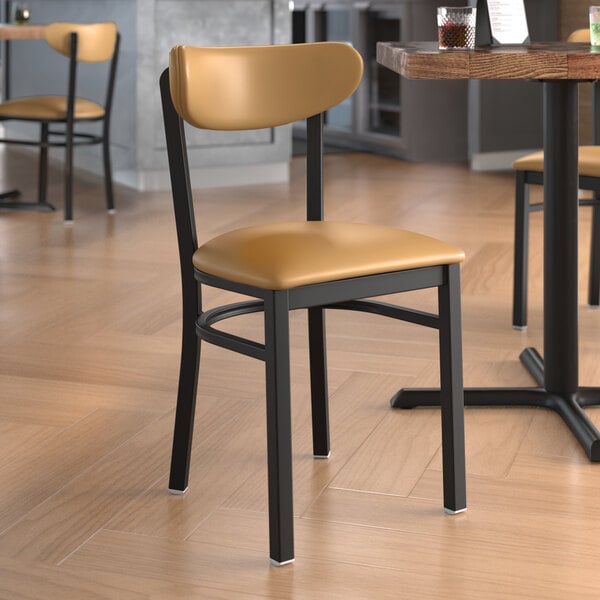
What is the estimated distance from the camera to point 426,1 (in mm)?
6617

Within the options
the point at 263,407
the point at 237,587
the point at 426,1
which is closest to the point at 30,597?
the point at 237,587

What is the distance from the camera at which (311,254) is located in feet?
6.00

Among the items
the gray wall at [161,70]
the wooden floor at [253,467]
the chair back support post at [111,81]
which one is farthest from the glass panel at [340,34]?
the wooden floor at [253,467]

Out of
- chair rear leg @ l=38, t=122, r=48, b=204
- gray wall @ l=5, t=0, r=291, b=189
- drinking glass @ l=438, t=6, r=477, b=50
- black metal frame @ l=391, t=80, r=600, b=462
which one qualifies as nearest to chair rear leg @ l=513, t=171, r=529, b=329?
black metal frame @ l=391, t=80, r=600, b=462

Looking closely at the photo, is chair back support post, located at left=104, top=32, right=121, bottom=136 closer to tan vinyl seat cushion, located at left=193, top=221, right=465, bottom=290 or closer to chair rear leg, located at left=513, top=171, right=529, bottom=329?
chair rear leg, located at left=513, top=171, right=529, bottom=329

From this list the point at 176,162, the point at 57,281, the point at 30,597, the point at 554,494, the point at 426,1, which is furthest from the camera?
the point at 426,1

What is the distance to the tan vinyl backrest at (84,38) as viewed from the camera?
15.7ft

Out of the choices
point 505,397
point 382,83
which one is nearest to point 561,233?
point 505,397

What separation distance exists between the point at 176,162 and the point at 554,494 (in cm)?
90

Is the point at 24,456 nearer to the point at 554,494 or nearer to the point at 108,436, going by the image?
the point at 108,436

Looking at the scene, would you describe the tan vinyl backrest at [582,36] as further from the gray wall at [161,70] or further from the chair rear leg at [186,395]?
the gray wall at [161,70]

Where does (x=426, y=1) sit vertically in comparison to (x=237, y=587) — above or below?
above

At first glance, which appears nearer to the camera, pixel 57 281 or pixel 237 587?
pixel 237 587

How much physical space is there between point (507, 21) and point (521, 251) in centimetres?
88
